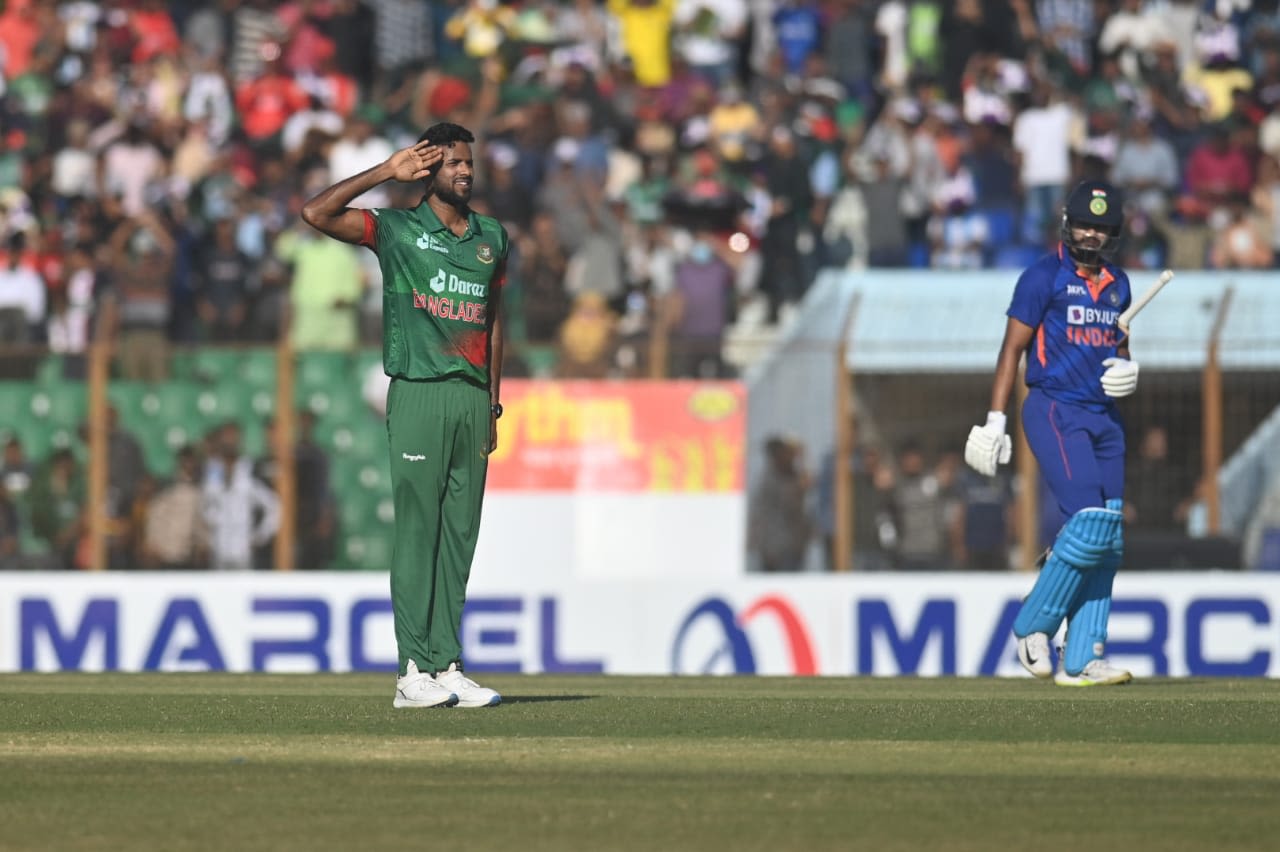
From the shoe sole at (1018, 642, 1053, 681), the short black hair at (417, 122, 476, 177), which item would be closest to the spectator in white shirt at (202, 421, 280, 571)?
the shoe sole at (1018, 642, 1053, 681)

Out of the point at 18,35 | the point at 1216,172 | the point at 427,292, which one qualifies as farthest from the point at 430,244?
the point at 18,35

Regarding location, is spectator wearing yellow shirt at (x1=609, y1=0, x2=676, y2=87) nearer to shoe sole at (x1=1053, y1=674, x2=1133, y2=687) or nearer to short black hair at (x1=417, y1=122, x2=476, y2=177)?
shoe sole at (x1=1053, y1=674, x2=1133, y2=687)

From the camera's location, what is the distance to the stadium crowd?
20.2 meters

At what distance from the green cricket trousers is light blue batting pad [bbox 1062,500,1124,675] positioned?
2844mm

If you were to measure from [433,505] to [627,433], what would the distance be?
780cm

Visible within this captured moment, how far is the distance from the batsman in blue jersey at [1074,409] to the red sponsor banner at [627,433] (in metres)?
6.33

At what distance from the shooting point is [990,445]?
11.0 metres

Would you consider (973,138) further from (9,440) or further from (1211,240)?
(9,440)

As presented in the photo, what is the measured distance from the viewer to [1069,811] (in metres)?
6.79

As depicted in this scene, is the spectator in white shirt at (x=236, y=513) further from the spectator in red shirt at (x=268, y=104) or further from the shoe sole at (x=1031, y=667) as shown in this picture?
the shoe sole at (x=1031, y=667)

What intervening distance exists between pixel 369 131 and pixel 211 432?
506 centimetres

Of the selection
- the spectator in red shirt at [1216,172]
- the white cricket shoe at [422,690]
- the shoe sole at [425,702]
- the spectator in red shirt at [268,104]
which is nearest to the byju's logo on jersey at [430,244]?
the white cricket shoe at [422,690]

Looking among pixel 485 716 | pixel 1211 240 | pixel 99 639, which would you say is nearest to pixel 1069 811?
pixel 485 716

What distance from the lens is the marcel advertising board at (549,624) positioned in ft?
54.1
